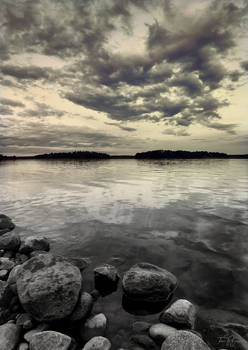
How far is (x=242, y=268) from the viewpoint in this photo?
709 cm

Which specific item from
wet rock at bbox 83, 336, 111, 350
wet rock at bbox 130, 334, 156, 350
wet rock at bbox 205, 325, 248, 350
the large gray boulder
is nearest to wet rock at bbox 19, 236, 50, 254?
the large gray boulder

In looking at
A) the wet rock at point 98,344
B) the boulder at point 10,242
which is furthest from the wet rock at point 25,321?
the boulder at point 10,242

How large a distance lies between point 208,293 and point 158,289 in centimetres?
161

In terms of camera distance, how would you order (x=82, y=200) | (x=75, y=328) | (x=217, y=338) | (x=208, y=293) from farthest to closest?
(x=82, y=200) < (x=208, y=293) < (x=75, y=328) < (x=217, y=338)

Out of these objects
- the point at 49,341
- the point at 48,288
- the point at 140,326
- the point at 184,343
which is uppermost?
the point at 48,288

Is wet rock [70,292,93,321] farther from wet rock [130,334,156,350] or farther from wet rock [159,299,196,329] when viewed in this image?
wet rock [159,299,196,329]

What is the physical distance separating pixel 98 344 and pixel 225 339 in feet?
8.87

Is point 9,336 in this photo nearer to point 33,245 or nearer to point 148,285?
point 148,285

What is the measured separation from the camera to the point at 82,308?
194 inches

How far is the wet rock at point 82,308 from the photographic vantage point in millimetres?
4773

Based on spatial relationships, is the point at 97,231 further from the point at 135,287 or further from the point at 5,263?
the point at 135,287

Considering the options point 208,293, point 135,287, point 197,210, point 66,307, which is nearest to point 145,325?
point 135,287

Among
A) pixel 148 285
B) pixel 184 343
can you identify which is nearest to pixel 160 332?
pixel 184 343

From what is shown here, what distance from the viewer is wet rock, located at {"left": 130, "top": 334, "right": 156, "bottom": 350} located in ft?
13.4
